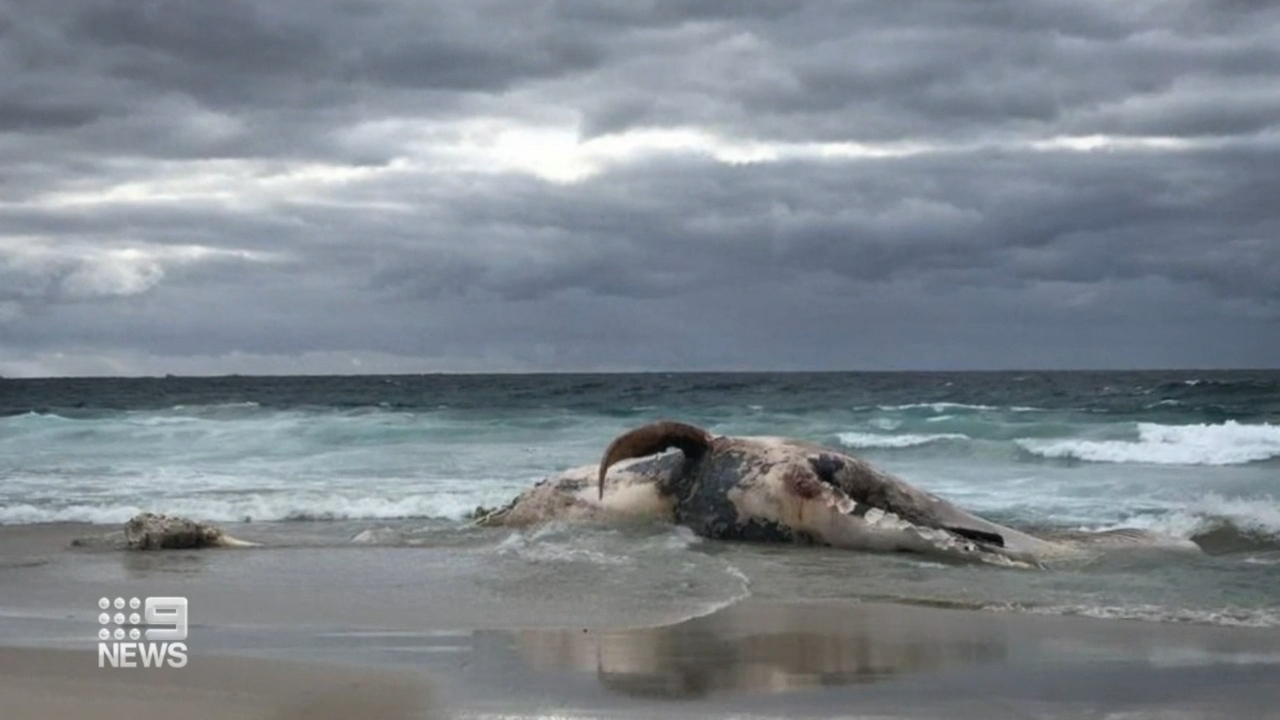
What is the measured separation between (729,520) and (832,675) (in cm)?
574

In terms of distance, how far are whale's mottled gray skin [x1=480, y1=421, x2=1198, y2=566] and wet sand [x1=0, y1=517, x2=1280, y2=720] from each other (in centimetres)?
280

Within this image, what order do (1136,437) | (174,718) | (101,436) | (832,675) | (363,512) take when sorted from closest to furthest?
(174,718) → (832,675) → (363,512) → (1136,437) → (101,436)

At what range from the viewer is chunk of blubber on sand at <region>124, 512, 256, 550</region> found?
11664 millimetres

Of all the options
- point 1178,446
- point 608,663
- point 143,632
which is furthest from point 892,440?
point 608,663

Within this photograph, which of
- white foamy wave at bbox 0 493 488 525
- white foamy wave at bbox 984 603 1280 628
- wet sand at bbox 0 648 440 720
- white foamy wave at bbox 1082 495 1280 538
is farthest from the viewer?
white foamy wave at bbox 0 493 488 525

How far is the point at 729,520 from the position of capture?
1223 cm

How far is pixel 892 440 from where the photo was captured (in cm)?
2975

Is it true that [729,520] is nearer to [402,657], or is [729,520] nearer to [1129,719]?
[402,657]

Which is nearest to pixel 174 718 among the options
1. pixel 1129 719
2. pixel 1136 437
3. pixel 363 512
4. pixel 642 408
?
pixel 1129 719

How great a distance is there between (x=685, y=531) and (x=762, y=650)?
5141 millimetres

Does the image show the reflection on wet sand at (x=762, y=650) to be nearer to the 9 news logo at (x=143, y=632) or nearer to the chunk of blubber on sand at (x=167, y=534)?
the 9 news logo at (x=143, y=632)

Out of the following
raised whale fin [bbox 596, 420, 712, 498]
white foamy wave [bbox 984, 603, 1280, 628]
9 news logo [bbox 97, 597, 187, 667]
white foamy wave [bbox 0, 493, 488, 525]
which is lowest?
white foamy wave [bbox 984, 603, 1280, 628]

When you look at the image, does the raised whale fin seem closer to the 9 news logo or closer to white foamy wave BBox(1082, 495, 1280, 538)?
the 9 news logo

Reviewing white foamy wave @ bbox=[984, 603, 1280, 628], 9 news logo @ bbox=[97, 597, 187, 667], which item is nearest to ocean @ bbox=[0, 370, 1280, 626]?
white foamy wave @ bbox=[984, 603, 1280, 628]
